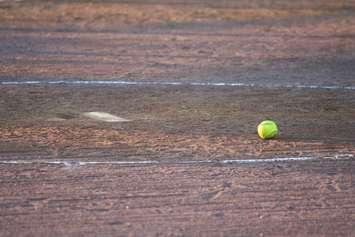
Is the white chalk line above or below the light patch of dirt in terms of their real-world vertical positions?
above

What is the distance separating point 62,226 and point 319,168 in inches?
104

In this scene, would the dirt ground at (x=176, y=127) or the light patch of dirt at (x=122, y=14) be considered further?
the light patch of dirt at (x=122, y=14)

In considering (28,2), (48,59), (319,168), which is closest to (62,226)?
(319,168)

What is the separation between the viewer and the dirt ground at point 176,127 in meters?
6.34

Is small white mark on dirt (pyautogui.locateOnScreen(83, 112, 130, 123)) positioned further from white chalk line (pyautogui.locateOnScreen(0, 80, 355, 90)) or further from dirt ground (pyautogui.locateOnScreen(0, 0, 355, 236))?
white chalk line (pyautogui.locateOnScreen(0, 80, 355, 90))

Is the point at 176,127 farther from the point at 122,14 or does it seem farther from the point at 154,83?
the point at 122,14

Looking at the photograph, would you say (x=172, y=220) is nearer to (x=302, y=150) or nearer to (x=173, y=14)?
(x=302, y=150)

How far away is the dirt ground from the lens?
634 cm

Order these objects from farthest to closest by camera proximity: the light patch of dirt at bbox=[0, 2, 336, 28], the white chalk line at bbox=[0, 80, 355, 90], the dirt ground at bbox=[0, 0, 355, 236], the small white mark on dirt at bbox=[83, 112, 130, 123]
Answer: the light patch of dirt at bbox=[0, 2, 336, 28] → the white chalk line at bbox=[0, 80, 355, 90] → the small white mark on dirt at bbox=[83, 112, 130, 123] → the dirt ground at bbox=[0, 0, 355, 236]

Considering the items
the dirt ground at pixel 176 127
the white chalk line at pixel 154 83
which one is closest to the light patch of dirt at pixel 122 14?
the dirt ground at pixel 176 127

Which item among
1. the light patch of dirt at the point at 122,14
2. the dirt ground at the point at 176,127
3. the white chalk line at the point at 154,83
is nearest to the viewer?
the dirt ground at the point at 176,127

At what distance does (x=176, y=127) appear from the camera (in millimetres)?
8781

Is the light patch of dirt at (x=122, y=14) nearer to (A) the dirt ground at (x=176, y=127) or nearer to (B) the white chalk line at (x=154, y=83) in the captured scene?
(A) the dirt ground at (x=176, y=127)

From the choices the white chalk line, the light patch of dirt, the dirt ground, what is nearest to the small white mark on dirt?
the dirt ground
